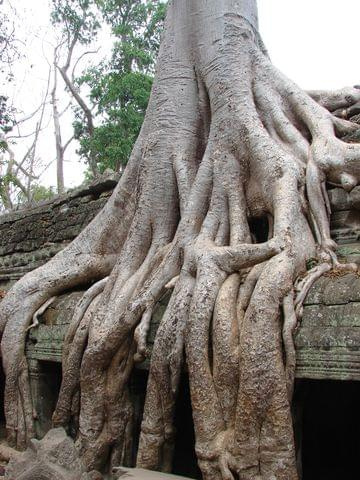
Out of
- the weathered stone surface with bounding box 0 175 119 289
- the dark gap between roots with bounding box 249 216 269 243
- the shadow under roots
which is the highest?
the weathered stone surface with bounding box 0 175 119 289

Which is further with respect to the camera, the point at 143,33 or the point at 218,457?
the point at 143,33

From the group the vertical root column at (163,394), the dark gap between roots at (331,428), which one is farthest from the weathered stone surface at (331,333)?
the dark gap between roots at (331,428)

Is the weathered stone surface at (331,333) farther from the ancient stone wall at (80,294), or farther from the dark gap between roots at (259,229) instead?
the dark gap between roots at (259,229)

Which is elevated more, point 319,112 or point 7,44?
point 7,44

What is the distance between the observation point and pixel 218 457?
265 centimetres

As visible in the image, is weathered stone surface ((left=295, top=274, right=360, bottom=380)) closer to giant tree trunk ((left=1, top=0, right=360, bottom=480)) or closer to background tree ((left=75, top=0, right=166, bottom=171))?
giant tree trunk ((left=1, top=0, right=360, bottom=480))

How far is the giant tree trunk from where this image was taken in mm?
2666

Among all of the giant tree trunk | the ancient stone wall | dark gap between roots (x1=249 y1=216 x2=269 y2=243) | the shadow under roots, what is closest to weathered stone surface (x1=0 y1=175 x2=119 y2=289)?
the ancient stone wall

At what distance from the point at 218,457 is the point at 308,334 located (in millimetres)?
744

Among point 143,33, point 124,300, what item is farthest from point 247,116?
point 143,33

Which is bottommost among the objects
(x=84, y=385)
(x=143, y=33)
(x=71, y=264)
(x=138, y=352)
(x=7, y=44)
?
(x=84, y=385)

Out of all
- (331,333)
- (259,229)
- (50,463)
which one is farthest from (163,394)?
(259,229)

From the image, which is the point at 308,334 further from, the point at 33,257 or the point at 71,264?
the point at 33,257

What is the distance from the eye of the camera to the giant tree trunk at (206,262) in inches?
105
